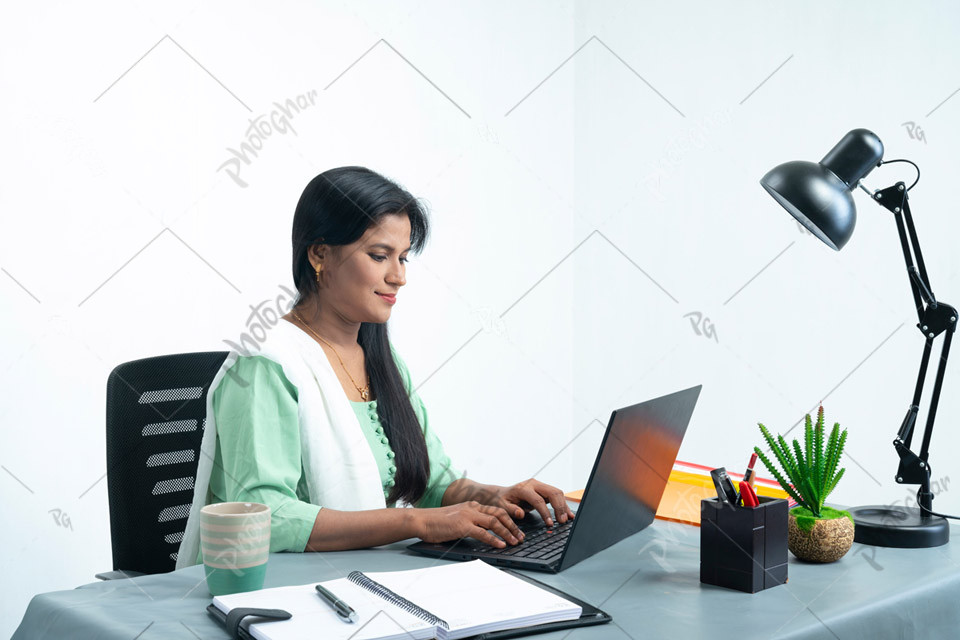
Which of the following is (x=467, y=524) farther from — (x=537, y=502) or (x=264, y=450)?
(x=264, y=450)

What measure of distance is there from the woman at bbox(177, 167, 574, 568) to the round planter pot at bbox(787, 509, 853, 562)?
0.36 m

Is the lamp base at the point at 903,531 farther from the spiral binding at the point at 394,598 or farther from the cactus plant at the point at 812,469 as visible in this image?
the spiral binding at the point at 394,598

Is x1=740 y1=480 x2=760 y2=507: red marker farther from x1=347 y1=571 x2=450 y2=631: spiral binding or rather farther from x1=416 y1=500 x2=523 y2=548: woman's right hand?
x1=347 y1=571 x2=450 y2=631: spiral binding

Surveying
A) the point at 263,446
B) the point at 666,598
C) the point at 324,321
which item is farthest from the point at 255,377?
the point at 666,598

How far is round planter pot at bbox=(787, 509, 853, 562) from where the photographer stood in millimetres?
1171

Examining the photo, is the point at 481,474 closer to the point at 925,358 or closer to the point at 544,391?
the point at 544,391

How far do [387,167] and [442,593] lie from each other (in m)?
2.15

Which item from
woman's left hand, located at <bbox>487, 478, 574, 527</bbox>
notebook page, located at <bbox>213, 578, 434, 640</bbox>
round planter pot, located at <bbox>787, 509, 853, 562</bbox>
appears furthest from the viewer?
woman's left hand, located at <bbox>487, 478, 574, 527</bbox>

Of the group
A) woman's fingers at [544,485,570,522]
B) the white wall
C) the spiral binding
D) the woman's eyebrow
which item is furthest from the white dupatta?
the white wall

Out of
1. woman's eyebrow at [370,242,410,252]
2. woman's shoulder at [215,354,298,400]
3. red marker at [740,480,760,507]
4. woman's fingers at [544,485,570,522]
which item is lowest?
woman's fingers at [544,485,570,522]

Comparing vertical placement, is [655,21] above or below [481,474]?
above

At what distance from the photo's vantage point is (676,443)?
4.49 ft

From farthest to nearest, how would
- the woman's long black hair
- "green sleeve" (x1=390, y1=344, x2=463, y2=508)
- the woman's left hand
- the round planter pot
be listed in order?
"green sleeve" (x1=390, y1=344, x2=463, y2=508), the woman's long black hair, the woman's left hand, the round planter pot

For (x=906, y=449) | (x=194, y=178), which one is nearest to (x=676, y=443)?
(x=906, y=449)
